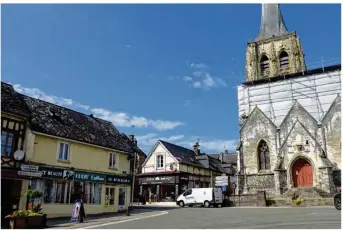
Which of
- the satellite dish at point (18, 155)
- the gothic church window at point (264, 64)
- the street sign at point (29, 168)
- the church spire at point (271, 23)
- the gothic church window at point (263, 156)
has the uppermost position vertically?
the church spire at point (271, 23)

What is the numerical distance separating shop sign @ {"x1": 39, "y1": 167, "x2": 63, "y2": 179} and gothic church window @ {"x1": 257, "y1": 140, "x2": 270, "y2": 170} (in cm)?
2083

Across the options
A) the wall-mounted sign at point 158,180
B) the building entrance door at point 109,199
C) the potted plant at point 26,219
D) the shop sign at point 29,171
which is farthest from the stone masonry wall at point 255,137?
the potted plant at point 26,219

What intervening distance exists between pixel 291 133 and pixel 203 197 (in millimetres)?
10743

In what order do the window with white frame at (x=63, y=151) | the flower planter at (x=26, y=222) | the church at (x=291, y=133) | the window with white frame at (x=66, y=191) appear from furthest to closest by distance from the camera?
the church at (x=291, y=133) → the window with white frame at (x=63, y=151) → the window with white frame at (x=66, y=191) → the flower planter at (x=26, y=222)

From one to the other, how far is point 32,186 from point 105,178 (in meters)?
5.90

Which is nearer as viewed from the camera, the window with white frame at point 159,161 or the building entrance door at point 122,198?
the building entrance door at point 122,198

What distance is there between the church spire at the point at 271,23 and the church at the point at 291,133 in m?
16.2

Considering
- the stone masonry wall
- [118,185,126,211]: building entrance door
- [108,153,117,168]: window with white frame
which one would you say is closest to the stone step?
the stone masonry wall

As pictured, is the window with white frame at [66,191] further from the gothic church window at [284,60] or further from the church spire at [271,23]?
the church spire at [271,23]

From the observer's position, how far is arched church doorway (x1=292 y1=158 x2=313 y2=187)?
101 feet

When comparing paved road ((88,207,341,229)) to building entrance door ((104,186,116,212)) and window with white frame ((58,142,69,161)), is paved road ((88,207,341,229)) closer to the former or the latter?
window with white frame ((58,142,69,161))

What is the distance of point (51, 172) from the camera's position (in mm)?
20094

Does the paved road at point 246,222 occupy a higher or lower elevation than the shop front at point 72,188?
lower

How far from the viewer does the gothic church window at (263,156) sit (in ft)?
110
